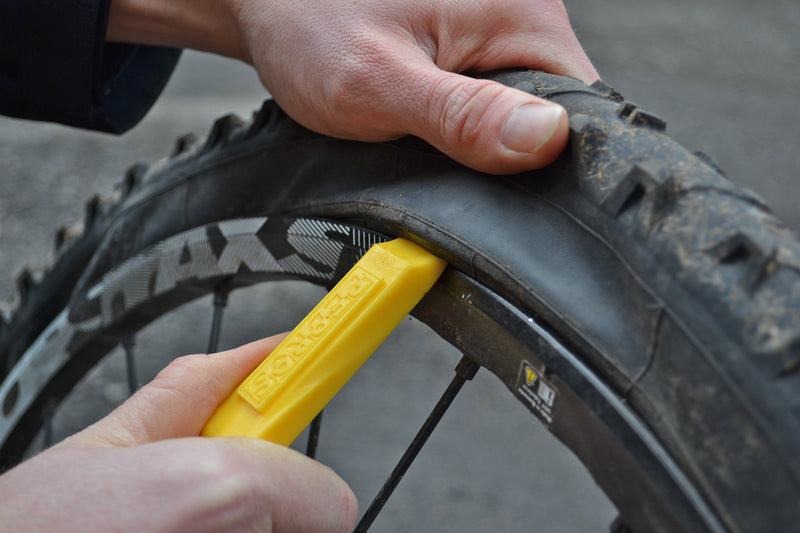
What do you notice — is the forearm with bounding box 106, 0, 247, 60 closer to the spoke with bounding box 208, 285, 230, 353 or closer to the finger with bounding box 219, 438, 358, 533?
the spoke with bounding box 208, 285, 230, 353

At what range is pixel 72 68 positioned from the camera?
→ 578mm

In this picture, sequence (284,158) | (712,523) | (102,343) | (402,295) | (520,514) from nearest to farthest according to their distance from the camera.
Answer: (712,523)
(402,295)
(284,158)
(102,343)
(520,514)

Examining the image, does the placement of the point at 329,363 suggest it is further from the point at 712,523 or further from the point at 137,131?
the point at 137,131

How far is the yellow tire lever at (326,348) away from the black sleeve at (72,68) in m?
0.32

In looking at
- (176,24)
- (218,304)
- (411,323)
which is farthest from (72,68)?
(411,323)

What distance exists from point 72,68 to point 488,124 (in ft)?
1.18

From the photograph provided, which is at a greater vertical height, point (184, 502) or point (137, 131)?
point (137, 131)

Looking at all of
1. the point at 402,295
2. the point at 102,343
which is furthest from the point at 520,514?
the point at 402,295

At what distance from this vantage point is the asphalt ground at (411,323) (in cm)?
103

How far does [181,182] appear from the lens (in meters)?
0.62

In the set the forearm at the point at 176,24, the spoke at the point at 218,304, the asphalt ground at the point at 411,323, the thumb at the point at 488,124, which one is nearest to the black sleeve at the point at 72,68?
the forearm at the point at 176,24

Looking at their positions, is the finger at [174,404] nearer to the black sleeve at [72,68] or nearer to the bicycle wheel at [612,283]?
the bicycle wheel at [612,283]

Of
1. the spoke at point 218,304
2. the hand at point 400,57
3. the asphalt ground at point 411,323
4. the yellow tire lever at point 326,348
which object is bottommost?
the yellow tire lever at point 326,348

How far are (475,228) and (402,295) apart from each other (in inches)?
1.9
